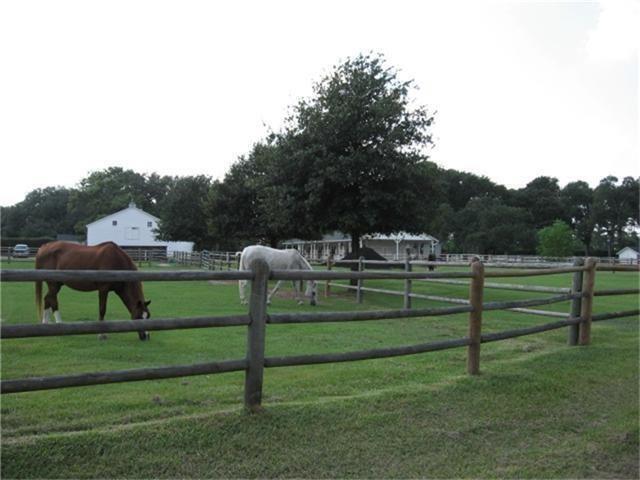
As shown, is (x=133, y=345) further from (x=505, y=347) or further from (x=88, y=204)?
(x=88, y=204)

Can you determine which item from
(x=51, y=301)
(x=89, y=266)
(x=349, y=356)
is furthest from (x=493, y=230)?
(x=349, y=356)

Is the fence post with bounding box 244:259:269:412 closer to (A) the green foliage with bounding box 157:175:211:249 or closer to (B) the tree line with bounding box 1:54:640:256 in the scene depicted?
(B) the tree line with bounding box 1:54:640:256

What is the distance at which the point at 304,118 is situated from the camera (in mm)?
19438

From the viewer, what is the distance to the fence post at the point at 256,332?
13.0 feet

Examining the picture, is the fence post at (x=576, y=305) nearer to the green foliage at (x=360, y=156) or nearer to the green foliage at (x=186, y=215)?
the green foliage at (x=360, y=156)

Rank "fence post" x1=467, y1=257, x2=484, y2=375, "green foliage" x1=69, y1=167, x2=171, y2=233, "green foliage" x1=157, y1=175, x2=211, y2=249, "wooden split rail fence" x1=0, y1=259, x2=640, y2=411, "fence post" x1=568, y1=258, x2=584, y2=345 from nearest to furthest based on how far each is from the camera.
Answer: "wooden split rail fence" x1=0, y1=259, x2=640, y2=411 → "fence post" x1=467, y1=257, x2=484, y2=375 → "fence post" x1=568, y1=258, x2=584, y2=345 → "green foliage" x1=157, y1=175, x2=211, y2=249 → "green foliage" x1=69, y1=167, x2=171, y2=233

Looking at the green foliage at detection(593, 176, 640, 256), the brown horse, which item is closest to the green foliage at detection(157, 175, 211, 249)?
the brown horse

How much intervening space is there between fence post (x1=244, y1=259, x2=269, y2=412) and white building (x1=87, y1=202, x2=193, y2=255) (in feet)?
193

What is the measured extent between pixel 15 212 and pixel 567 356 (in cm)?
10411

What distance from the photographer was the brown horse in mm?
8008

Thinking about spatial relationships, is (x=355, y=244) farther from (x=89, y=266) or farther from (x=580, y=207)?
(x=580, y=207)

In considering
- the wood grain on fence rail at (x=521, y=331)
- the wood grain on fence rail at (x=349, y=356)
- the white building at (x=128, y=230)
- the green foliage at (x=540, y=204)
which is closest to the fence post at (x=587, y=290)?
the wood grain on fence rail at (x=521, y=331)

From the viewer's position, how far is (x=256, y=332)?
400 centimetres

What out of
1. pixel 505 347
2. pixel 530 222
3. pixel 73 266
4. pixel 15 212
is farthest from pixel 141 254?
pixel 530 222
